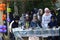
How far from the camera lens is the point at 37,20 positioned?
5.47 metres

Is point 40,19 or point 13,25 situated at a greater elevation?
point 40,19

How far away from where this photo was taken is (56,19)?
5.42 meters

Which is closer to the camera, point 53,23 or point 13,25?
point 53,23

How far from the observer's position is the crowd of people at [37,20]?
541cm

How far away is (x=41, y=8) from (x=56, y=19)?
382mm

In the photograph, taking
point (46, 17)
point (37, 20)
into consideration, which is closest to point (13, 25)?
point (37, 20)

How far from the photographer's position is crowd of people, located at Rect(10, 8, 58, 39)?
17.7 ft

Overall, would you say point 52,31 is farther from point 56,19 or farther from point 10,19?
point 10,19

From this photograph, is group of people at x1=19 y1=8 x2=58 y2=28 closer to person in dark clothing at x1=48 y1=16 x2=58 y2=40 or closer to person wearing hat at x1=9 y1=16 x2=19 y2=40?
person in dark clothing at x1=48 y1=16 x2=58 y2=40

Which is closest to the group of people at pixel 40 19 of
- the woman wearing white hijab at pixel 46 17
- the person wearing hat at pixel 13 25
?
the woman wearing white hijab at pixel 46 17

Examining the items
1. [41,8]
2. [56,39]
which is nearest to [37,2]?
[41,8]

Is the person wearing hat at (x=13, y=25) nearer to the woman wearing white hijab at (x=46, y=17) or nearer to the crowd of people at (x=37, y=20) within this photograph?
the crowd of people at (x=37, y=20)

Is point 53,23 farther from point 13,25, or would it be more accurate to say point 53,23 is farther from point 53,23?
point 13,25

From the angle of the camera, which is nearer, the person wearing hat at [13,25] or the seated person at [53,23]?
the seated person at [53,23]
